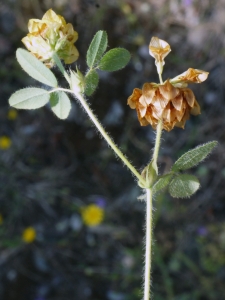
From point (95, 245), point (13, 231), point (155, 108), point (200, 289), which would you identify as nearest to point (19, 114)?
point (13, 231)

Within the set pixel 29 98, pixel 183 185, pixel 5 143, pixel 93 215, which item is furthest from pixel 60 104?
pixel 5 143

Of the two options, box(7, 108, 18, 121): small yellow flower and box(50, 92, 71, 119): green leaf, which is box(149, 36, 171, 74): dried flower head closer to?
box(50, 92, 71, 119): green leaf

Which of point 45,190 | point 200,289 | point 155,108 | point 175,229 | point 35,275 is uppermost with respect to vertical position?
point 45,190

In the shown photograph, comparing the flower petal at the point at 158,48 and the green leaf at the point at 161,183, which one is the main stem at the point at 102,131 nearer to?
the green leaf at the point at 161,183

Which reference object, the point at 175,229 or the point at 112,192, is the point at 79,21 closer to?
the point at 112,192

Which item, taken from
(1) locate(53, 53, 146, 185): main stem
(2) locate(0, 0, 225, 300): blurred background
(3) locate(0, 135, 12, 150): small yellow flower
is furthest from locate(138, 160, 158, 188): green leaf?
(3) locate(0, 135, 12, 150): small yellow flower

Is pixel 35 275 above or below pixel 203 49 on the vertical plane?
below
